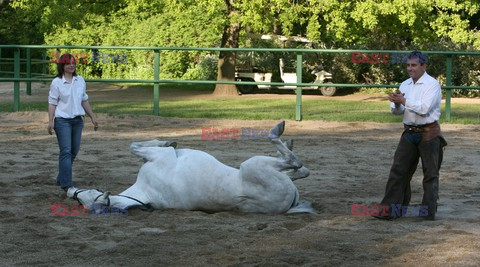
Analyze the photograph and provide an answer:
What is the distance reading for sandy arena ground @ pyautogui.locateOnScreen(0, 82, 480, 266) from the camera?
5297 mm

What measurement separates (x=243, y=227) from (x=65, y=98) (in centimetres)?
256

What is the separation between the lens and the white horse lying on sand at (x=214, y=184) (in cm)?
634

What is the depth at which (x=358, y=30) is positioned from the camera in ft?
72.5

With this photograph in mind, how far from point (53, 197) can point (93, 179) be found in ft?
3.60

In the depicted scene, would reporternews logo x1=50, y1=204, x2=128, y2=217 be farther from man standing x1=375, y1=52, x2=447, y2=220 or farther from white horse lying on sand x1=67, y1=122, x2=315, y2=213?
man standing x1=375, y1=52, x2=447, y2=220

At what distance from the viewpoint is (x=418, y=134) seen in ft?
21.5

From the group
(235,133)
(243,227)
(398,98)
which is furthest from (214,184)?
(235,133)

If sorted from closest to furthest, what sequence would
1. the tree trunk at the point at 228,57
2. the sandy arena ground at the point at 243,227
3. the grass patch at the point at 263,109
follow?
the sandy arena ground at the point at 243,227, the grass patch at the point at 263,109, the tree trunk at the point at 228,57

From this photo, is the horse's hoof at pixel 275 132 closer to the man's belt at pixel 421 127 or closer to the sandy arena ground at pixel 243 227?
the sandy arena ground at pixel 243 227

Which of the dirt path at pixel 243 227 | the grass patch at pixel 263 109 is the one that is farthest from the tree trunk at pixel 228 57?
the dirt path at pixel 243 227

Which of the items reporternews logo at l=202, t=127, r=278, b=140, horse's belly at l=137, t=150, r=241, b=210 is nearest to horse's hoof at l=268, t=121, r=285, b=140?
horse's belly at l=137, t=150, r=241, b=210

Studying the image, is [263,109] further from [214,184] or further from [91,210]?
[214,184]

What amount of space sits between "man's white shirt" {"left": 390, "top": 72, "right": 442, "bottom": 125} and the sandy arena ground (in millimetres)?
810

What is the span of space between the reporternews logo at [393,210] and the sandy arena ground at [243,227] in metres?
0.09
